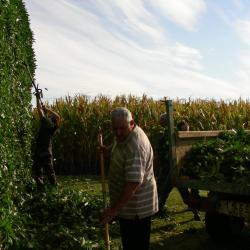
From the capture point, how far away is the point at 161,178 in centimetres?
910

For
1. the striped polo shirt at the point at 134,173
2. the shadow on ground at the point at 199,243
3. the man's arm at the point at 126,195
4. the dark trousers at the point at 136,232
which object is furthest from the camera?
the shadow on ground at the point at 199,243

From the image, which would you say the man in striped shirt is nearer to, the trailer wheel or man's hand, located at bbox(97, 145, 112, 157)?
man's hand, located at bbox(97, 145, 112, 157)

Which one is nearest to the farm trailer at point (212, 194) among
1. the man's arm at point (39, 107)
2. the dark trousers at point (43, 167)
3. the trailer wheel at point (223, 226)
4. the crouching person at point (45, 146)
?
the trailer wheel at point (223, 226)

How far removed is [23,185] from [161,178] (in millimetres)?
2433

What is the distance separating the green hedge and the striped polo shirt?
53.3 inches

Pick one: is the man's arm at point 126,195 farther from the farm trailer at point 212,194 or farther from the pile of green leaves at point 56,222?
the farm trailer at point 212,194

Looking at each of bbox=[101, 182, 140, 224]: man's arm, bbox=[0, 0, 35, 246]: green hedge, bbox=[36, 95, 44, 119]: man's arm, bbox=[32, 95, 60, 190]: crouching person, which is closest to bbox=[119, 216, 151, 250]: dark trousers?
bbox=[101, 182, 140, 224]: man's arm

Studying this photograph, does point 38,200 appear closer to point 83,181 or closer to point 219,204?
point 219,204

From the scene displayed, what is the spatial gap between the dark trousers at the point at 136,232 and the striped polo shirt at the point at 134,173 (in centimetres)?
9

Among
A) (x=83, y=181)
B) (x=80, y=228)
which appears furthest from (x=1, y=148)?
(x=83, y=181)

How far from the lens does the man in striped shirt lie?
482 cm

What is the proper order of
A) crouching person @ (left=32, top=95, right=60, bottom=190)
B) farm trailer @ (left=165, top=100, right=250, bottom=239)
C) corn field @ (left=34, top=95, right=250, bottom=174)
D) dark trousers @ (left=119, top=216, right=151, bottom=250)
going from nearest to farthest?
dark trousers @ (left=119, top=216, right=151, bottom=250) → farm trailer @ (left=165, top=100, right=250, bottom=239) → crouching person @ (left=32, top=95, right=60, bottom=190) → corn field @ (left=34, top=95, right=250, bottom=174)

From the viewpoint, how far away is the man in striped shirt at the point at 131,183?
4.82 meters

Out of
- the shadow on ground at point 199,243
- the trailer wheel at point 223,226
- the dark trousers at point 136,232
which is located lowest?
the shadow on ground at point 199,243
